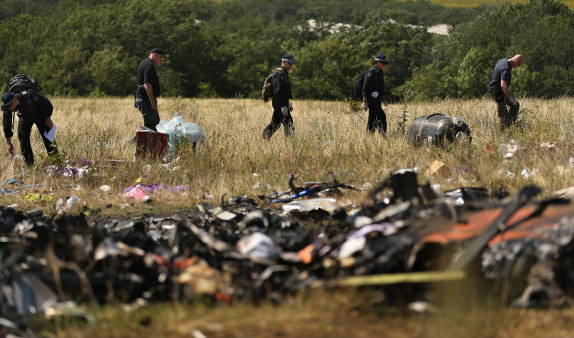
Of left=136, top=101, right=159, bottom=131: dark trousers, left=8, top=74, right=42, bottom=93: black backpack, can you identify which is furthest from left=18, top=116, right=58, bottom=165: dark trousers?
left=136, top=101, right=159, bottom=131: dark trousers

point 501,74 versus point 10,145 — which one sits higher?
point 501,74

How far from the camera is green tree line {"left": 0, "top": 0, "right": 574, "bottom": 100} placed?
46.1 m

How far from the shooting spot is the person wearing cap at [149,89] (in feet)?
29.6

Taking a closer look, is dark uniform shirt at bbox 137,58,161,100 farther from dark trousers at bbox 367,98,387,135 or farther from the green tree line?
the green tree line

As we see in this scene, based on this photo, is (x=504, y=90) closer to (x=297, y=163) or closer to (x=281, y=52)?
(x=297, y=163)

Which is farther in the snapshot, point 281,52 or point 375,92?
point 281,52

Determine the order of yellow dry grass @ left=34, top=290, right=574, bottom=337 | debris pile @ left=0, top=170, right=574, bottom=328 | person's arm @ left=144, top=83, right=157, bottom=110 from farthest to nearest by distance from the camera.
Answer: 1. person's arm @ left=144, top=83, right=157, bottom=110
2. debris pile @ left=0, top=170, right=574, bottom=328
3. yellow dry grass @ left=34, top=290, right=574, bottom=337

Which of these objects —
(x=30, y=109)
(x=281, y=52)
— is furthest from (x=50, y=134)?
(x=281, y=52)

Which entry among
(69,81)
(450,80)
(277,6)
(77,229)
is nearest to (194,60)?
(69,81)

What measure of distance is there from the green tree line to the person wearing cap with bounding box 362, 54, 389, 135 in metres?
35.3

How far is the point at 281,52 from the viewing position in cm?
7369

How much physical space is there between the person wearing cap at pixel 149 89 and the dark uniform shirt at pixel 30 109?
1330 mm

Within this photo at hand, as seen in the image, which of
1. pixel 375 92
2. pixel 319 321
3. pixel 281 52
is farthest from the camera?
pixel 281 52

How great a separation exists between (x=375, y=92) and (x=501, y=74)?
2211 mm
